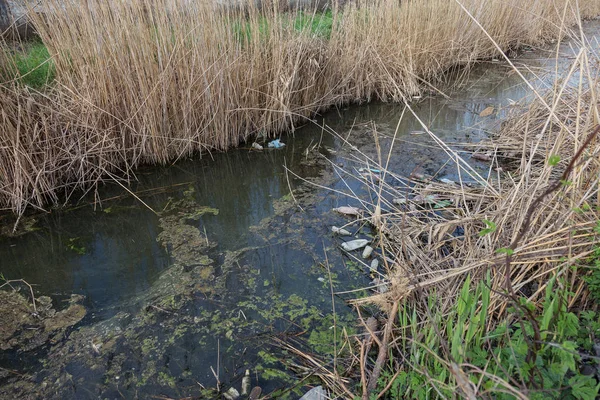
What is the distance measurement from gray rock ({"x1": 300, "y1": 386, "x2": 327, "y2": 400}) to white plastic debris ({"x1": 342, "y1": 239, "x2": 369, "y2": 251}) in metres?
0.93

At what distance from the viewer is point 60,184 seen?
2.98 meters

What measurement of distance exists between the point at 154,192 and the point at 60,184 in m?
0.63

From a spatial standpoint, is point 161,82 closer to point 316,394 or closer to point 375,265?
point 375,265

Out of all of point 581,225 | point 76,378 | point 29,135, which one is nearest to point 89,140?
point 29,135

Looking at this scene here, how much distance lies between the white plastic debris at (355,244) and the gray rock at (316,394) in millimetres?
926

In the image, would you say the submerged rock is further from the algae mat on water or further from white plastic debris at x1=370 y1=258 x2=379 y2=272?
white plastic debris at x1=370 y1=258 x2=379 y2=272

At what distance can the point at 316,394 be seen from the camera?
4.92ft

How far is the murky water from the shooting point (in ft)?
5.54

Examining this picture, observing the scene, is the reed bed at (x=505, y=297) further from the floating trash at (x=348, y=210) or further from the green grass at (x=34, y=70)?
the green grass at (x=34, y=70)

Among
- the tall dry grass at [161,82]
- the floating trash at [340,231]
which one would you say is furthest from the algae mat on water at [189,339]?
the tall dry grass at [161,82]

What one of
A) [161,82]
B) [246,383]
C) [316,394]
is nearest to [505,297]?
[316,394]

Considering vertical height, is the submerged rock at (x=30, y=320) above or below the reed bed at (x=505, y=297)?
below

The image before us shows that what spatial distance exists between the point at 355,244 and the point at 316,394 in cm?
99

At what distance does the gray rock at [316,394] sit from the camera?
4.89ft
